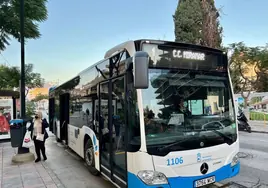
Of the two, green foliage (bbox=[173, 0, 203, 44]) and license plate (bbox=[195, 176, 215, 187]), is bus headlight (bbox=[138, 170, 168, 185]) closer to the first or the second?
license plate (bbox=[195, 176, 215, 187])

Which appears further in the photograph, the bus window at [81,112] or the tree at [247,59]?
the tree at [247,59]

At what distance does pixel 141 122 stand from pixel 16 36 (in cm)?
1029

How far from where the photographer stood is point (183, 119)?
377 cm

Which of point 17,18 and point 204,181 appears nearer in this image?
point 204,181

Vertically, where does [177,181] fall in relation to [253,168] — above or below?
above

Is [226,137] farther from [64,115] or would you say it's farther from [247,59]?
[247,59]

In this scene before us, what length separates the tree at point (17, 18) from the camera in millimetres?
10383

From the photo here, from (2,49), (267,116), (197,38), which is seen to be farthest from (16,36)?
(267,116)

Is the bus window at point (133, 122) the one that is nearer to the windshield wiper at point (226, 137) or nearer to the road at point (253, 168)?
the windshield wiper at point (226, 137)

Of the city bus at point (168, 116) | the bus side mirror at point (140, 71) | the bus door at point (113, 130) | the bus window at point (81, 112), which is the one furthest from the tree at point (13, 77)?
the bus side mirror at point (140, 71)

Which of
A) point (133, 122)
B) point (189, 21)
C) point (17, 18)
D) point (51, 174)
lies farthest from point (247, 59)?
point (133, 122)

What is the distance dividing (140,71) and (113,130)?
5.64 ft

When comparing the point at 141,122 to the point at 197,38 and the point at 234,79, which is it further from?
the point at 234,79

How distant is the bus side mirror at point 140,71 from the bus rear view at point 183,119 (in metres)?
0.01
